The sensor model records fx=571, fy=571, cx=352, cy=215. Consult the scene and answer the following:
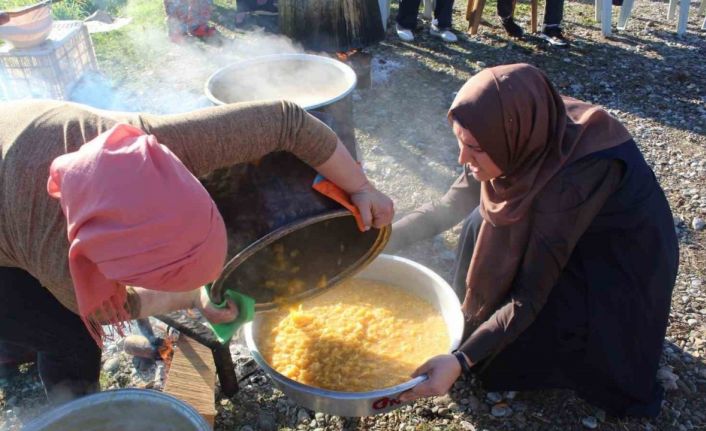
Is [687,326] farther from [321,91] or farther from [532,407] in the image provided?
[321,91]

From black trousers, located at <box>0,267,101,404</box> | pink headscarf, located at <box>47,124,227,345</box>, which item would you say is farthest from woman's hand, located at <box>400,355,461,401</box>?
black trousers, located at <box>0,267,101,404</box>

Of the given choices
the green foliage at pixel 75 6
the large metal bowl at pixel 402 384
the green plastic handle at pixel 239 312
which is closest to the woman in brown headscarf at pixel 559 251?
the large metal bowl at pixel 402 384

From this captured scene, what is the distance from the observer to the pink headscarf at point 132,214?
127 centimetres

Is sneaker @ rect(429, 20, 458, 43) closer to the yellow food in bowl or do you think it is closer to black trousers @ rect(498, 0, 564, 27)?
black trousers @ rect(498, 0, 564, 27)

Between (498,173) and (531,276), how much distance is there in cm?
43

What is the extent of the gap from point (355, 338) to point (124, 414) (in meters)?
1.04

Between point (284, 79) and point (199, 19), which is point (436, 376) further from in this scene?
point (199, 19)

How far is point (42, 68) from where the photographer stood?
5.07m

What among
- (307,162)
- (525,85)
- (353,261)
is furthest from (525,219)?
(307,162)

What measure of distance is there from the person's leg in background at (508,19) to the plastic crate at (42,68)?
4.86 m

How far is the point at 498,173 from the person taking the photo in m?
2.30

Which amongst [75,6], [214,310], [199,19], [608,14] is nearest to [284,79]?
[214,310]

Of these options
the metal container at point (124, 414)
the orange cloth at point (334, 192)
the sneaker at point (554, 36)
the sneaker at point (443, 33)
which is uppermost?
the orange cloth at point (334, 192)

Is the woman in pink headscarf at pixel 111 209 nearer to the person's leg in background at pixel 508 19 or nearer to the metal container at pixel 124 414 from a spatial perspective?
the metal container at pixel 124 414
